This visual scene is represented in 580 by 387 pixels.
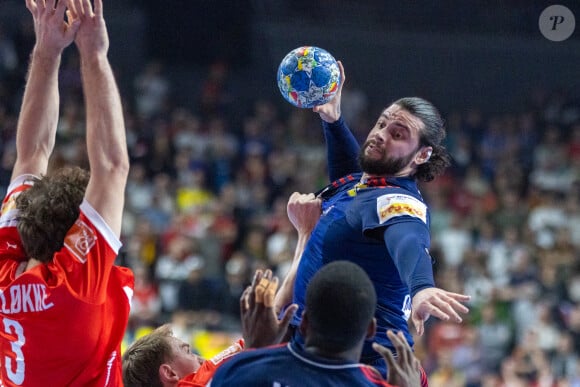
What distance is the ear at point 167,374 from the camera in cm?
449

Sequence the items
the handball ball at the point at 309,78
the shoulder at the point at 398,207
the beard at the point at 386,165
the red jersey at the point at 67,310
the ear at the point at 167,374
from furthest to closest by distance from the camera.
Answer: the handball ball at the point at 309,78, the beard at the point at 386,165, the ear at the point at 167,374, the shoulder at the point at 398,207, the red jersey at the point at 67,310

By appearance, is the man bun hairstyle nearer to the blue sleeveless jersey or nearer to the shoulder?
the blue sleeveless jersey

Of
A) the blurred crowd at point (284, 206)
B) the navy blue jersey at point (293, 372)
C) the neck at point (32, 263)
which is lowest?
the blurred crowd at point (284, 206)

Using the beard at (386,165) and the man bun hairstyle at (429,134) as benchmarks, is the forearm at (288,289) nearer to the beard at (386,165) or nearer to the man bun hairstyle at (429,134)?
the beard at (386,165)

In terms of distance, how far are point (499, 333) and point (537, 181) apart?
3.61m

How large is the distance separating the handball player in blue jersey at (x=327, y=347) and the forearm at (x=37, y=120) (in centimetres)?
157

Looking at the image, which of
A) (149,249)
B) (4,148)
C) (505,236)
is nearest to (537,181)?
(505,236)

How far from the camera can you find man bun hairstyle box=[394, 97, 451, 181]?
15.5 feet

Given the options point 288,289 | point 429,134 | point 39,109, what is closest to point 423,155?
point 429,134

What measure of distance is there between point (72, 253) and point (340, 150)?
212 centimetres

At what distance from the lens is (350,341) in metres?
3.05

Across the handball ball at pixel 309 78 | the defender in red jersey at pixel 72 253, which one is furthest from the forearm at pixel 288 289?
the defender in red jersey at pixel 72 253

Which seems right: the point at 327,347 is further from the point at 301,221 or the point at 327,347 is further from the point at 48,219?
the point at 301,221

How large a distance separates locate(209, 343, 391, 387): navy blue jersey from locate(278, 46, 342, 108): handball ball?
2.23m
